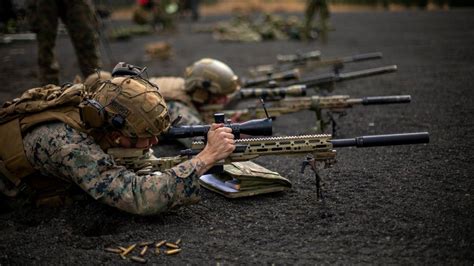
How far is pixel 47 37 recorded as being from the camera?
857 centimetres

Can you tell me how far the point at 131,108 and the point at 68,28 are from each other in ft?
17.7

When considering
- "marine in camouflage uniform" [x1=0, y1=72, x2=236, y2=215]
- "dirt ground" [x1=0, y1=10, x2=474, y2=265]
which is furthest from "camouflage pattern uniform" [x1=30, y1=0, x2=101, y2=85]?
"marine in camouflage uniform" [x1=0, y1=72, x2=236, y2=215]

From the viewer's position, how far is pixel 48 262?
3754 mm

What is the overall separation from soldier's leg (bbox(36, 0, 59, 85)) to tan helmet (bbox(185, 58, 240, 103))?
10.5ft

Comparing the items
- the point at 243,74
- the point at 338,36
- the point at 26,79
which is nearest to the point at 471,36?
the point at 338,36

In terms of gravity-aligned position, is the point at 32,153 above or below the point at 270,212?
above

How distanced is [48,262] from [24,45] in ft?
51.4

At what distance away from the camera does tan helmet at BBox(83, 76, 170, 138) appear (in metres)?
3.92

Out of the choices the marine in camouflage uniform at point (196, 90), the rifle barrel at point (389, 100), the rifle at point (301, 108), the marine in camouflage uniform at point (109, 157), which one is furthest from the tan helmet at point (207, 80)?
the marine in camouflage uniform at point (109, 157)

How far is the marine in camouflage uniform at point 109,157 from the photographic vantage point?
155 inches

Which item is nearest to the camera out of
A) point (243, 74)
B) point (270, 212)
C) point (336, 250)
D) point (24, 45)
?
point (336, 250)

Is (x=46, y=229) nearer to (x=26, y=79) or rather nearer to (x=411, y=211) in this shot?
(x=411, y=211)

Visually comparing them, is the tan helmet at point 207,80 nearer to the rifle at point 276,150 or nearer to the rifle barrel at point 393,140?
the rifle at point 276,150

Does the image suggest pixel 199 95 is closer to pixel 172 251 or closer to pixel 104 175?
pixel 104 175
